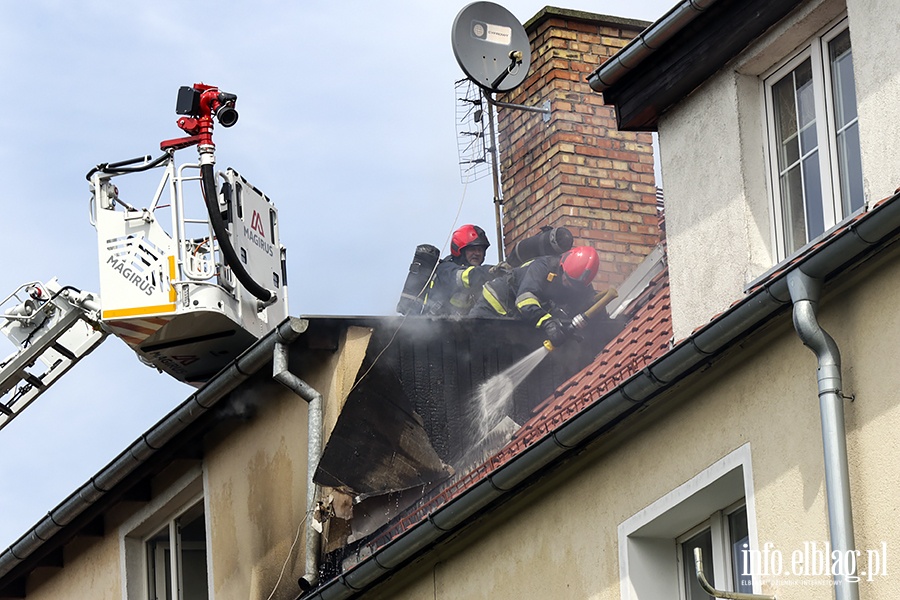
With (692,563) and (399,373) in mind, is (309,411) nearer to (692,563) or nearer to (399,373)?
(399,373)

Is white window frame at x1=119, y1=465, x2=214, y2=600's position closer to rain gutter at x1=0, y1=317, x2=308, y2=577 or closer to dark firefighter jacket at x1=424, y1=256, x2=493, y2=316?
rain gutter at x1=0, y1=317, x2=308, y2=577

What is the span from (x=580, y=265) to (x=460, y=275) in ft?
3.87

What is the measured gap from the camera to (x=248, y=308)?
51.2 feet

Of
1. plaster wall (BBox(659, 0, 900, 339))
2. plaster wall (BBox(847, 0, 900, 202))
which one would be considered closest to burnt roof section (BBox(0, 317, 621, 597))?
plaster wall (BBox(659, 0, 900, 339))

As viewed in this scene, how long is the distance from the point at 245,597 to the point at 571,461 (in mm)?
4325

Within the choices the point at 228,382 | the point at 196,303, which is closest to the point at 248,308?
the point at 196,303

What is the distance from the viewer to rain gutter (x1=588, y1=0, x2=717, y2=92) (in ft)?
32.0

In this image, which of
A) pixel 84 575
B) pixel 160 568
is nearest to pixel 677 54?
pixel 160 568

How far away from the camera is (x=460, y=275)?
1493 cm

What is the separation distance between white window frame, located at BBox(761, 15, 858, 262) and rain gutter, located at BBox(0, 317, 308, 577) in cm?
411

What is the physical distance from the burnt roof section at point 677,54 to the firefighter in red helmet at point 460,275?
4.28 metres

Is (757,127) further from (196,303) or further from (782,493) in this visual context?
(196,303)

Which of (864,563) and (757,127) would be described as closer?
(864,563)

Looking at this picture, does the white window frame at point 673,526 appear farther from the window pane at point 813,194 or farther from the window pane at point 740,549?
the window pane at point 813,194
